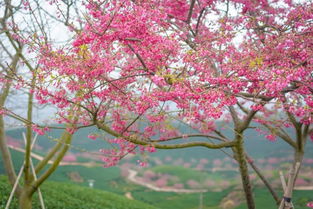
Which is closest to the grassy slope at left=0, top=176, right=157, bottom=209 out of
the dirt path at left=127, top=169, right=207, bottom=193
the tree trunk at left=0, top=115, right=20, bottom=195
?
the tree trunk at left=0, top=115, right=20, bottom=195

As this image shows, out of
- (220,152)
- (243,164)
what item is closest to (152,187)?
(220,152)

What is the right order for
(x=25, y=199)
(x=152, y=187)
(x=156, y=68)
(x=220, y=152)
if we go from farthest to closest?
(x=220, y=152) → (x=152, y=187) → (x=25, y=199) → (x=156, y=68)

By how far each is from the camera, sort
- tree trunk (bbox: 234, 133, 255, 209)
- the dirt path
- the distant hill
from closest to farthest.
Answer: tree trunk (bbox: 234, 133, 255, 209)
the dirt path
the distant hill

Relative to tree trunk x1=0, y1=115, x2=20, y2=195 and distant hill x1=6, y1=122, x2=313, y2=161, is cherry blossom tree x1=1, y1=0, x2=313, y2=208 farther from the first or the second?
distant hill x1=6, y1=122, x2=313, y2=161

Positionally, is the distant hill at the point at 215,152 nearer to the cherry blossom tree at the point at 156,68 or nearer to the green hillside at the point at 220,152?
the green hillside at the point at 220,152

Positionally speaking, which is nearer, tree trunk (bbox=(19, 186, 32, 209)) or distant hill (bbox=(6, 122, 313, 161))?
tree trunk (bbox=(19, 186, 32, 209))

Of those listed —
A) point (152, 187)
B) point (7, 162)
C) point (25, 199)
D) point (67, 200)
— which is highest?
point (152, 187)

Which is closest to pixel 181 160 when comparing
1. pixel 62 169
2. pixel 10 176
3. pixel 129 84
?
pixel 62 169

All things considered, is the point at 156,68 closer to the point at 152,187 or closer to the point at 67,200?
the point at 67,200

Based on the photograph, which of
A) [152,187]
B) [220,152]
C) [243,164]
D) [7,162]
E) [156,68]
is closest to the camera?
[156,68]

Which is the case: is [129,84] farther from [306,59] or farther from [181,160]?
[181,160]

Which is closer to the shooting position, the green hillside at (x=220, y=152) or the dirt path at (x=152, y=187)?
the dirt path at (x=152, y=187)

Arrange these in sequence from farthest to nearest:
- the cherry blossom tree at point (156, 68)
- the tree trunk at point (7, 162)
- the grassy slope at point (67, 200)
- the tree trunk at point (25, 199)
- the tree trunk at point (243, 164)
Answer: the grassy slope at point (67, 200)
the tree trunk at point (7, 162)
the tree trunk at point (25, 199)
the tree trunk at point (243, 164)
the cherry blossom tree at point (156, 68)

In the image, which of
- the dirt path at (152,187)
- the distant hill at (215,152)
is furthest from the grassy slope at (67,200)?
the distant hill at (215,152)
